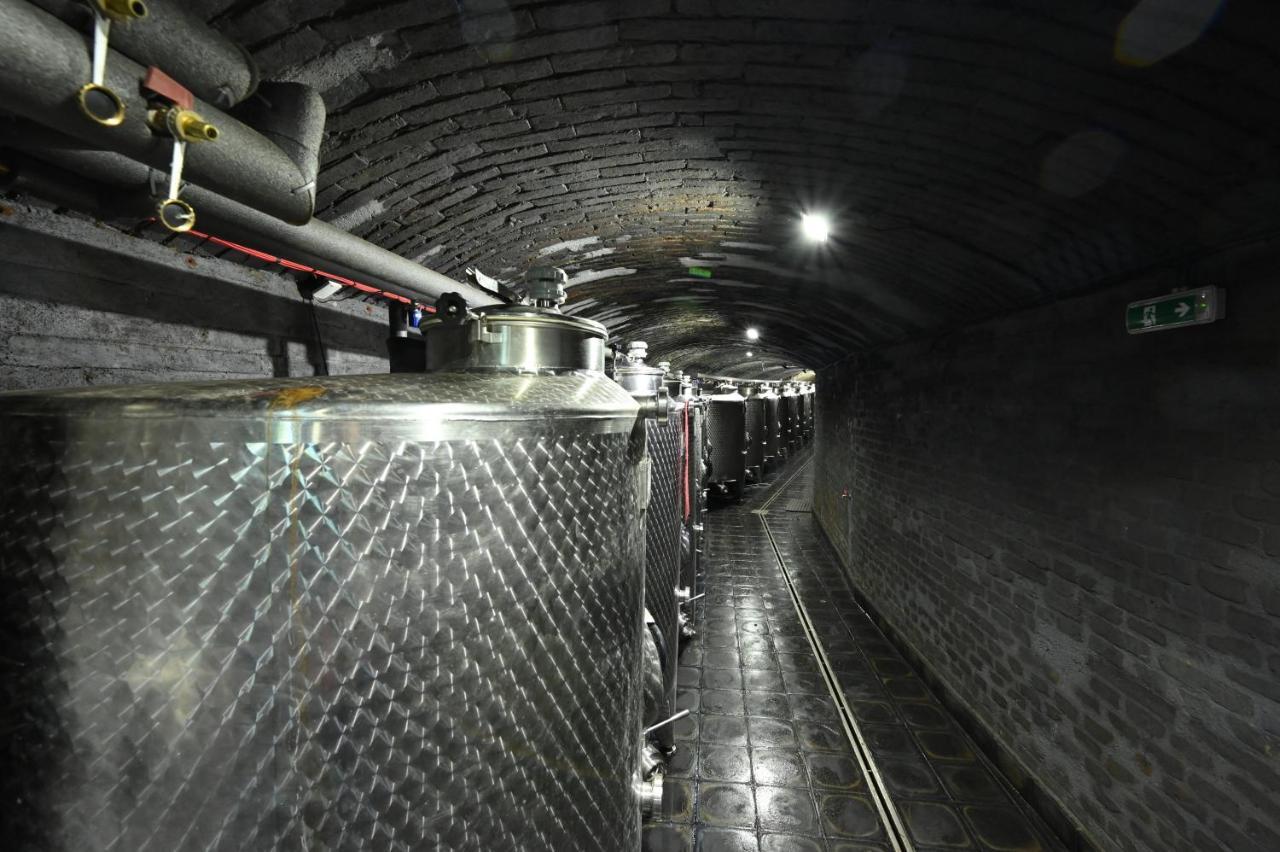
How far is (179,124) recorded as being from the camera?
4.32 feet

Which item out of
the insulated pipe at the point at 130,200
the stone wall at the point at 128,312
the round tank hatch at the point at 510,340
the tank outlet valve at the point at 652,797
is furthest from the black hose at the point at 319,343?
the tank outlet valve at the point at 652,797

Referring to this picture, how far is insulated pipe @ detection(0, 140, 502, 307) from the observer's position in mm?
1757

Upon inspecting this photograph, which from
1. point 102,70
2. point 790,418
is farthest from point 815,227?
point 790,418

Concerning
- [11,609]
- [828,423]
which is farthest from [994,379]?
[828,423]

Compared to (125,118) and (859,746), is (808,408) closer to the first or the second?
(859,746)

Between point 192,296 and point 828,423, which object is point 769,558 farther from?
point 192,296

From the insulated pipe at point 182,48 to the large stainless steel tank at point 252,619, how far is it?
2.83 ft

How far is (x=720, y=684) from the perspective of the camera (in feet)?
18.4

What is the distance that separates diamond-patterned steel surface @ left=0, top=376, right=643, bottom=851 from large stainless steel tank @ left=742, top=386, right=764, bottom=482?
14979 millimetres

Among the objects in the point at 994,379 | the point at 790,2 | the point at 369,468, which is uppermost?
the point at 790,2

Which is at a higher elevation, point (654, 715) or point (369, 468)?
point (369, 468)

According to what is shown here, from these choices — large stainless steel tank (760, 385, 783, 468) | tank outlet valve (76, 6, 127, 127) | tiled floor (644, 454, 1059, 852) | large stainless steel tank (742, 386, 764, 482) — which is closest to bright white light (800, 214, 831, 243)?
tank outlet valve (76, 6, 127, 127)

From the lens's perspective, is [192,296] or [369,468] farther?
[192,296]

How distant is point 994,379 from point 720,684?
3946mm
